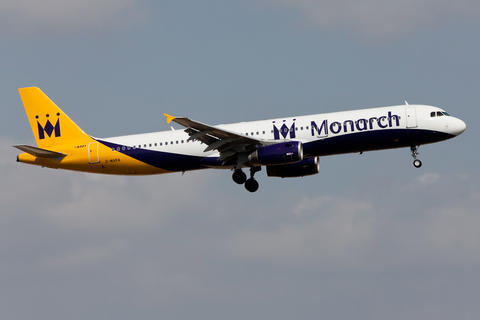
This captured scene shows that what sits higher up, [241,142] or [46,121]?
[46,121]

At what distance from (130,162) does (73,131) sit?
20.7ft

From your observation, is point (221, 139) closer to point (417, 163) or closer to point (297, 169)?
point (297, 169)

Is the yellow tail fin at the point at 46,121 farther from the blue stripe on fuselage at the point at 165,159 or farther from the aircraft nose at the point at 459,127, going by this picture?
the aircraft nose at the point at 459,127

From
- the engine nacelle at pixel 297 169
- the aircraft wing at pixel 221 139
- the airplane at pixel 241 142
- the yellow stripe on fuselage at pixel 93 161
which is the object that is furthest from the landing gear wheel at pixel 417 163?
the yellow stripe on fuselage at pixel 93 161

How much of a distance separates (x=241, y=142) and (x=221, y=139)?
1471 mm

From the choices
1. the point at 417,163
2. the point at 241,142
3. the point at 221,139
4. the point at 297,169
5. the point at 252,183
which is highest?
the point at 221,139

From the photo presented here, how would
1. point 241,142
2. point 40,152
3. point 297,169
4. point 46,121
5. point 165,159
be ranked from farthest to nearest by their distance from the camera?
point 46,121 < point 297,169 < point 40,152 < point 165,159 < point 241,142

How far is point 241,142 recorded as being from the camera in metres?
51.9

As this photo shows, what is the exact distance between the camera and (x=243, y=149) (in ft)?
173

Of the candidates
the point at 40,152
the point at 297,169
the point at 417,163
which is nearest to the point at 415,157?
the point at 417,163

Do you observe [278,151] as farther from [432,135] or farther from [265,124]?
[432,135]

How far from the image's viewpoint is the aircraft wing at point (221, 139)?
49.6 meters

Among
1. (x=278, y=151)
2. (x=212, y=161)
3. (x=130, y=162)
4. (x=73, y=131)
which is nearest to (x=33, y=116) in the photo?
(x=73, y=131)

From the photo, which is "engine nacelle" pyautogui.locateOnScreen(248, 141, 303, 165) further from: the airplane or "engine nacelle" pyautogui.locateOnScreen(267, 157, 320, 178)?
"engine nacelle" pyautogui.locateOnScreen(267, 157, 320, 178)
